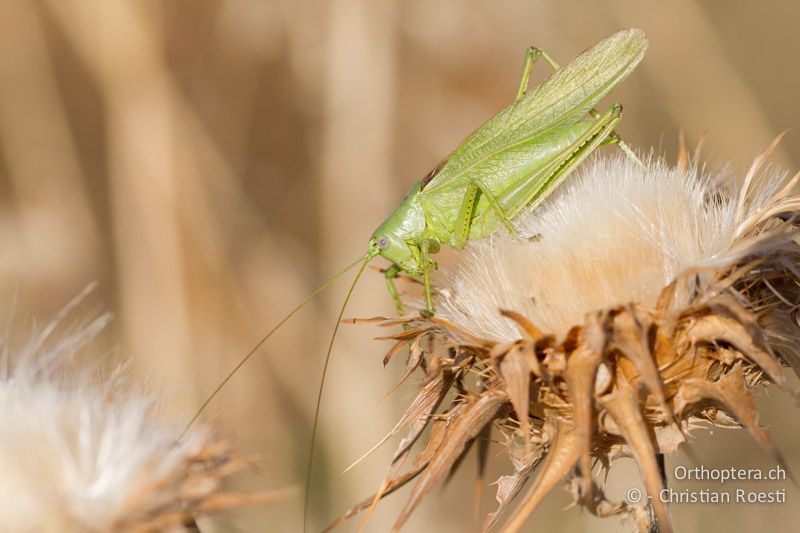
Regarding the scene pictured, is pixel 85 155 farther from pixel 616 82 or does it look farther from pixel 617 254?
pixel 617 254

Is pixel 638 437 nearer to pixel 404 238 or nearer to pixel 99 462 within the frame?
pixel 99 462

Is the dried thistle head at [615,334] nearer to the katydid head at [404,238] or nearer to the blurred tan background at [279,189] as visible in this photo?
the katydid head at [404,238]

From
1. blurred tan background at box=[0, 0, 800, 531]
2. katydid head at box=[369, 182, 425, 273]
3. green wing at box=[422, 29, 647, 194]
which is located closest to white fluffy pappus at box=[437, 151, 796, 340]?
green wing at box=[422, 29, 647, 194]

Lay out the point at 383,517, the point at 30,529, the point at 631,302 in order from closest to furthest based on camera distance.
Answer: the point at 30,529, the point at 631,302, the point at 383,517

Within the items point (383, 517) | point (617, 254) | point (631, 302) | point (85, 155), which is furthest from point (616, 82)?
point (85, 155)

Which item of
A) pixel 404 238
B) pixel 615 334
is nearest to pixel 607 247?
pixel 615 334

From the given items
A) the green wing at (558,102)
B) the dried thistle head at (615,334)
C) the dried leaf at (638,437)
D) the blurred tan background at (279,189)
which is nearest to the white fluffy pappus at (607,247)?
the dried thistle head at (615,334)
